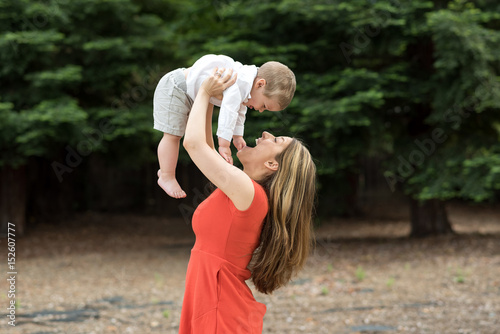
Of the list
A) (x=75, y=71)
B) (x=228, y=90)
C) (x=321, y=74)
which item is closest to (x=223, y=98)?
(x=228, y=90)

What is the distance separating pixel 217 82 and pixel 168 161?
48cm

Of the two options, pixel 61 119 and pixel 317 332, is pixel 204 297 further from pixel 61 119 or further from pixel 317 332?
pixel 61 119

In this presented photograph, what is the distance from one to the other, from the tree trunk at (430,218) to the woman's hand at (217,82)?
30.3ft

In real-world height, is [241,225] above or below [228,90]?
below

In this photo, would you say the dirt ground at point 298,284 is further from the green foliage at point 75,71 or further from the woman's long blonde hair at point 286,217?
the woman's long blonde hair at point 286,217

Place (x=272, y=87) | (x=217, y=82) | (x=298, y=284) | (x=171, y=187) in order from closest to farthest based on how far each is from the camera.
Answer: (x=217, y=82) → (x=272, y=87) → (x=171, y=187) → (x=298, y=284)

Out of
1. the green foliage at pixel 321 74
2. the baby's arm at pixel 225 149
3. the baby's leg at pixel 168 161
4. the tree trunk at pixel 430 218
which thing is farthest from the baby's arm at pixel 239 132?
the tree trunk at pixel 430 218

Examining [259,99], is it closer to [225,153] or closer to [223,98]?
[223,98]

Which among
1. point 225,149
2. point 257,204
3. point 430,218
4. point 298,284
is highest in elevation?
point 225,149

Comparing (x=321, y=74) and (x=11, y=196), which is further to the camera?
(x=11, y=196)

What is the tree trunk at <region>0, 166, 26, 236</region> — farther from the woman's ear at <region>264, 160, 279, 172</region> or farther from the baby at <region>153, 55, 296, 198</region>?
the woman's ear at <region>264, 160, 279, 172</region>

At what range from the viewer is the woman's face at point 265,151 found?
2.20 metres

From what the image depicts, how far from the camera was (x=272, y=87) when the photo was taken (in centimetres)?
235

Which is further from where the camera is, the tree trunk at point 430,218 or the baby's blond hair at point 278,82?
the tree trunk at point 430,218
